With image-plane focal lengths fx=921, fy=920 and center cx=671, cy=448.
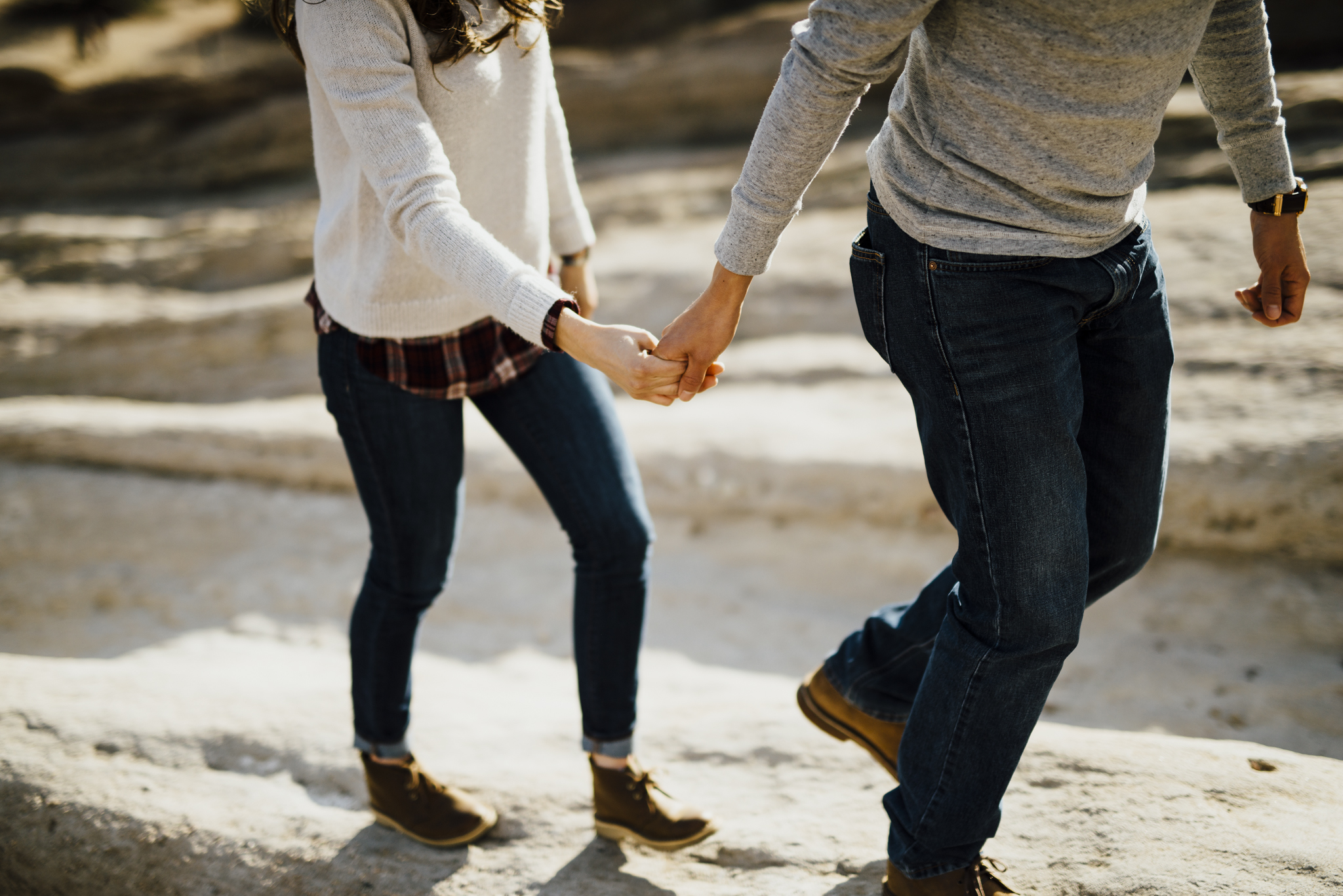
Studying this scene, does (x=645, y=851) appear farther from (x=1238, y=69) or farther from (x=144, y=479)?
(x=144, y=479)

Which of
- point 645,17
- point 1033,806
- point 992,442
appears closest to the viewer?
point 992,442

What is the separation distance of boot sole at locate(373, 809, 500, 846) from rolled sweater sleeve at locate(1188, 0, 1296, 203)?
1.72 meters

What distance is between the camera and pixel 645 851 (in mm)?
1725

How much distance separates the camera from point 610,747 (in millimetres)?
1665

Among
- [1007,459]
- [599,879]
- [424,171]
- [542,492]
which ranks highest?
[424,171]

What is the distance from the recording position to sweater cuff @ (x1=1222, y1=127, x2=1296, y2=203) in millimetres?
1408

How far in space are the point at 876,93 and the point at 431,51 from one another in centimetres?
377

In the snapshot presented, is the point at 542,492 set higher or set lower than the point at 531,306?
lower

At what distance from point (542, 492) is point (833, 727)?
70 centimetres

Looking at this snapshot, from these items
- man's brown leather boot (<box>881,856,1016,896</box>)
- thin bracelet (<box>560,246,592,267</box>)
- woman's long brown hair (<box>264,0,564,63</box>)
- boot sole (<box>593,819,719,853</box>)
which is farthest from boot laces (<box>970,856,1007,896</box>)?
woman's long brown hair (<box>264,0,564,63</box>)

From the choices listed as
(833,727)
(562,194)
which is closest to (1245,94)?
(562,194)

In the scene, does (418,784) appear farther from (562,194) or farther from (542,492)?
(562,194)

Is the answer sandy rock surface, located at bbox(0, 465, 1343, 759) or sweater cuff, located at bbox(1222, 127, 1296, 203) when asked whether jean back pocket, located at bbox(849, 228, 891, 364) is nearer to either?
sweater cuff, located at bbox(1222, 127, 1296, 203)

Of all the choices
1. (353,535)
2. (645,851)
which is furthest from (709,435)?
(645,851)
